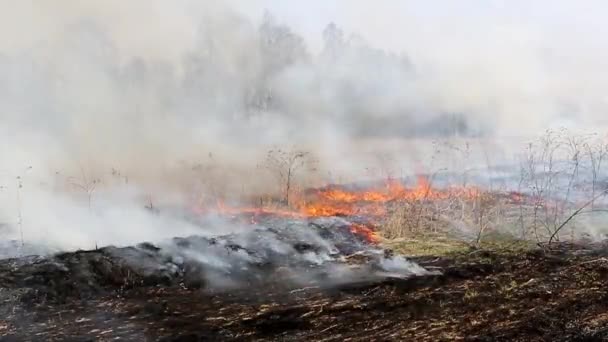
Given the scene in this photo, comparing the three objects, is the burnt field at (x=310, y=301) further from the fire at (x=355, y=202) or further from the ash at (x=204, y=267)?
the fire at (x=355, y=202)

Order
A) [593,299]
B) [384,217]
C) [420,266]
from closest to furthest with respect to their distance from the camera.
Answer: [593,299] < [420,266] < [384,217]

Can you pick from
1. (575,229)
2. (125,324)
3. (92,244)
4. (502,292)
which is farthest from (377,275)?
(575,229)

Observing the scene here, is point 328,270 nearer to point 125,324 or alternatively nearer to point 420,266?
point 420,266

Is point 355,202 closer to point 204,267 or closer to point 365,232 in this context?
point 365,232

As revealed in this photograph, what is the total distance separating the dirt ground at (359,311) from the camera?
19188mm

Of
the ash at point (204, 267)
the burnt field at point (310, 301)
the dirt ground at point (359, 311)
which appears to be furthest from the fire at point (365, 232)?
the dirt ground at point (359, 311)

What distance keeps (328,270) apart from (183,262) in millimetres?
8523

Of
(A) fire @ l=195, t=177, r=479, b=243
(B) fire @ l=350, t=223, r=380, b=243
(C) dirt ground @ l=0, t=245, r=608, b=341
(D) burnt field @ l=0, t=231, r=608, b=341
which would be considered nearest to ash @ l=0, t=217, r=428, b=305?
(D) burnt field @ l=0, t=231, r=608, b=341

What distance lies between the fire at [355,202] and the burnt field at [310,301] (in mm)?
14005

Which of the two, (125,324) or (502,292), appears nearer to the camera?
(125,324)

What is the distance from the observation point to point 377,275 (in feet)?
90.8

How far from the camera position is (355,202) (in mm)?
58156

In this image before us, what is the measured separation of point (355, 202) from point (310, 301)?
3528 cm

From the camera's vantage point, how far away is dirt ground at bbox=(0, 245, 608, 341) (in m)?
19.2
